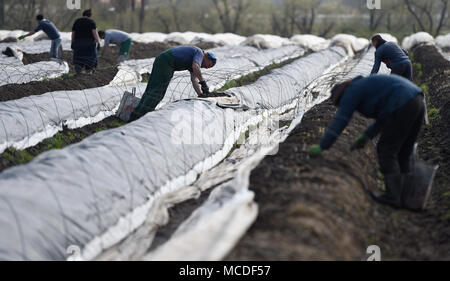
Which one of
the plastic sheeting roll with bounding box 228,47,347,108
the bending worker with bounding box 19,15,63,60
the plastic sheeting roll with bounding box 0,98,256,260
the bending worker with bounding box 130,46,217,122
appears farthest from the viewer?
the bending worker with bounding box 19,15,63,60

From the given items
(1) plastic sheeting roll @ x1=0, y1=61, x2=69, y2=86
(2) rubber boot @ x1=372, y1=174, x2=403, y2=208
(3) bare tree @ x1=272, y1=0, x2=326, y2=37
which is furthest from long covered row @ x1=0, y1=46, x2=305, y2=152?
(3) bare tree @ x1=272, y1=0, x2=326, y2=37

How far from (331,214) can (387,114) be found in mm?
1276

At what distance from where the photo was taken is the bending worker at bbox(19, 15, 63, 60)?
37.9ft

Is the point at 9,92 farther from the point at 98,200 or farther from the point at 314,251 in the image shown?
the point at 314,251

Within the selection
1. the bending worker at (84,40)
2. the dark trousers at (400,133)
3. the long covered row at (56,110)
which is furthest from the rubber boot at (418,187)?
the bending worker at (84,40)

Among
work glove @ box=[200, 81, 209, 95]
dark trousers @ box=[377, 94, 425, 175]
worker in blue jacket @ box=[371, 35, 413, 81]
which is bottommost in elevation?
work glove @ box=[200, 81, 209, 95]

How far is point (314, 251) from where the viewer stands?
10.6ft

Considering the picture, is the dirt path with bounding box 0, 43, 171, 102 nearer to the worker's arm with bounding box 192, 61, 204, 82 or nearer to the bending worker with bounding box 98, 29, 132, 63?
the bending worker with bounding box 98, 29, 132, 63

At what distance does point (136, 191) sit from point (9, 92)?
4985 millimetres

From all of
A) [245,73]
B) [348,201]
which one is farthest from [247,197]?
[245,73]

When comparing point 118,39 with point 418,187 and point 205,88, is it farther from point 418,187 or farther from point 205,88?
point 418,187

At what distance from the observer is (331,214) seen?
3.78m

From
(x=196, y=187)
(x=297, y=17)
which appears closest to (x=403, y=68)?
(x=196, y=187)

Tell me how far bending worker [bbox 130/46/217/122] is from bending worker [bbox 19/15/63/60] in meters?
5.18
